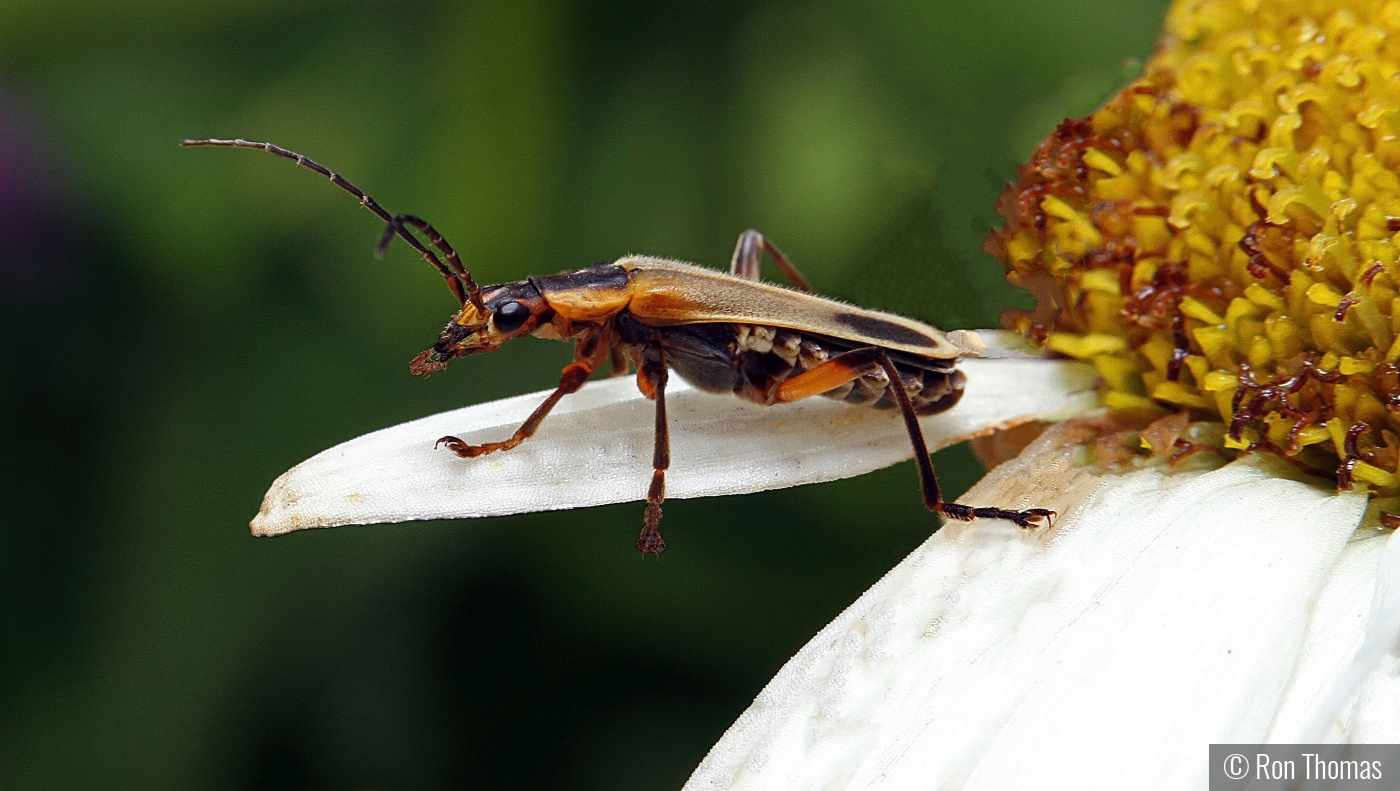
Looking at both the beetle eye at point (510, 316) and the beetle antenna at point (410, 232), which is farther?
the beetle eye at point (510, 316)

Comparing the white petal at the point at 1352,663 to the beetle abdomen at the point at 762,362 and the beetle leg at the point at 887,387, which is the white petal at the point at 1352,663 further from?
the beetle abdomen at the point at 762,362

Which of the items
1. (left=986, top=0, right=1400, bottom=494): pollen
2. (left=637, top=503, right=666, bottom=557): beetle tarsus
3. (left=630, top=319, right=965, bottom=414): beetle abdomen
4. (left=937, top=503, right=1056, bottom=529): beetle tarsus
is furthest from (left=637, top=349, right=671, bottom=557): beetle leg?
(left=986, top=0, right=1400, bottom=494): pollen

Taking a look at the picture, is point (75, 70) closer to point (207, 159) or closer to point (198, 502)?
point (207, 159)

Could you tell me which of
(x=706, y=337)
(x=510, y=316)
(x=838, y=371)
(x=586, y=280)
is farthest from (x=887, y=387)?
(x=510, y=316)

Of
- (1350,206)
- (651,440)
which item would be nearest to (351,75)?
(651,440)

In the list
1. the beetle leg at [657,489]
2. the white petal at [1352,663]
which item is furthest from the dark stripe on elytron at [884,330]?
the white petal at [1352,663]

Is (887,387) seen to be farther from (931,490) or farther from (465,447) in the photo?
(465,447)

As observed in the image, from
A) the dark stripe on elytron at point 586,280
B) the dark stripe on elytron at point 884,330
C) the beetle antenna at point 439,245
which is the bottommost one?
the dark stripe on elytron at point 884,330
